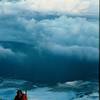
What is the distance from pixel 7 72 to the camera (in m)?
4.98

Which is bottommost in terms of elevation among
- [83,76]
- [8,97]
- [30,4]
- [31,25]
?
[8,97]

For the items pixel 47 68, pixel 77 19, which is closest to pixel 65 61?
pixel 47 68

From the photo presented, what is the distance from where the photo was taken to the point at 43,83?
4.96m

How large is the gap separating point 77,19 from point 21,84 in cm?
129

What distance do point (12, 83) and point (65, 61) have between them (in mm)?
843

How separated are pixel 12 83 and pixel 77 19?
4.48 feet

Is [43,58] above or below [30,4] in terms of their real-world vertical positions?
below

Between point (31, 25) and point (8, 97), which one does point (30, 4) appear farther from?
point (8, 97)

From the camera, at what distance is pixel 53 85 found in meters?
4.95

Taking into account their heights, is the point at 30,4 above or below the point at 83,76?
above

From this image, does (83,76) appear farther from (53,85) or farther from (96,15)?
(96,15)

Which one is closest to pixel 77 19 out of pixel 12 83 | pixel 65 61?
pixel 65 61

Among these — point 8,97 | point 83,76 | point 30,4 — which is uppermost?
point 30,4

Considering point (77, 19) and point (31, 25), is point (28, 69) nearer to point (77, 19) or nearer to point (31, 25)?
point (31, 25)
